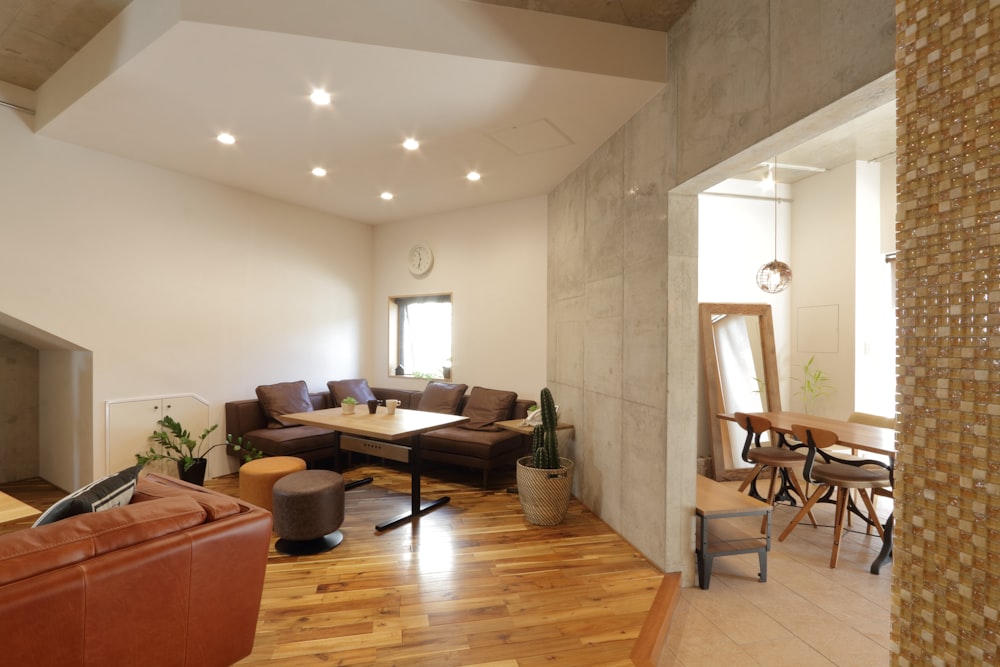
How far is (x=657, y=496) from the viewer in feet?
9.32

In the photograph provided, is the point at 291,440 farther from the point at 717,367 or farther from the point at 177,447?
the point at 717,367

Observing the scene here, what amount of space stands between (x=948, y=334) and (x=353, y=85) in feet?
9.81

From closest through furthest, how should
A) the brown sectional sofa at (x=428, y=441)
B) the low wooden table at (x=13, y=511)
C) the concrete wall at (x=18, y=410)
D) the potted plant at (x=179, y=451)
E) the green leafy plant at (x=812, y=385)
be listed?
the low wooden table at (x=13, y=511), the potted plant at (x=179, y=451), the concrete wall at (x=18, y=410), the brown sectional sofa at (x=428, y=441), the green leafy plant at (x=812, y=385)

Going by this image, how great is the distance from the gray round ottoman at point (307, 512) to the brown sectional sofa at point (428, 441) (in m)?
1.24

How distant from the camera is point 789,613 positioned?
2447 millimetres

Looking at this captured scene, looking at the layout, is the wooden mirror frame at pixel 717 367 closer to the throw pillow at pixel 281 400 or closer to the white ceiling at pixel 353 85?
the white ceiling at pixel 353 85

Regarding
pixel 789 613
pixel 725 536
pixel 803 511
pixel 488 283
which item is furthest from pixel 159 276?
pixel 803 511

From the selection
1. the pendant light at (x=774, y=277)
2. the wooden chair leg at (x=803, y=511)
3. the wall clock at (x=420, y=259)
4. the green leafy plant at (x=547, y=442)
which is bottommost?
the wooden chair leg at (x=803, y=511)

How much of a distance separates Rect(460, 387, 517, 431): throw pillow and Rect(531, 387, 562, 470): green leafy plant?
113 centimetres

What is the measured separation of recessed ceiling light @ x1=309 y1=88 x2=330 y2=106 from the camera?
2.83m

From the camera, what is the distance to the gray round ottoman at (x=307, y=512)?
2996 millimetres

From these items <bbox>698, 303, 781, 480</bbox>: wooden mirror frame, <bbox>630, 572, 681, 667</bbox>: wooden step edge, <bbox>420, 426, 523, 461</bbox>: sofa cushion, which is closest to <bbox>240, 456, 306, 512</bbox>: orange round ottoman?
<bbox>420, 426, 523, 461</bbox>: sofa cushion

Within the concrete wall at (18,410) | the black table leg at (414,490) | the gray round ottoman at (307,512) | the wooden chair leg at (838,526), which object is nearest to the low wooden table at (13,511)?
the gray round ottoman at (307,512)

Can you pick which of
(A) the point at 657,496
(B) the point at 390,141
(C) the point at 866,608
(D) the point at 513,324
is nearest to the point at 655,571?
(A) the point at 657,496
